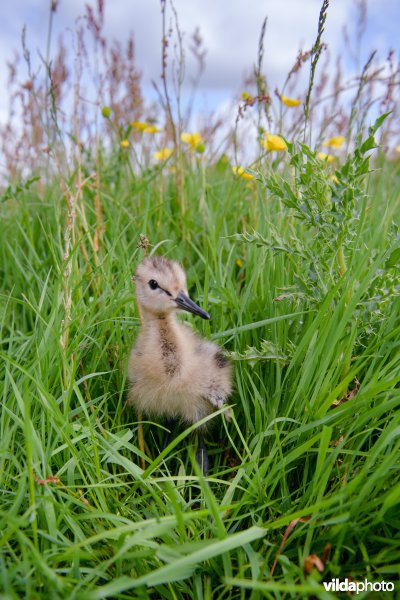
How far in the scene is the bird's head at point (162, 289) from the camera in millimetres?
1974

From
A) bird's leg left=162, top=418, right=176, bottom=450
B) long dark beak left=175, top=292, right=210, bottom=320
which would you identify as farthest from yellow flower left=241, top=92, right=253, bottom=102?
bird's leg left=162, top=418, right=176, bottom=450

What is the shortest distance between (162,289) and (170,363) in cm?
29

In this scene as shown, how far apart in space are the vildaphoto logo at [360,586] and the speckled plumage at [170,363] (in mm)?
724

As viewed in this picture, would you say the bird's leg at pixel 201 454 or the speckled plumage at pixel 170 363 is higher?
the speckled plumage at pixel 170 363

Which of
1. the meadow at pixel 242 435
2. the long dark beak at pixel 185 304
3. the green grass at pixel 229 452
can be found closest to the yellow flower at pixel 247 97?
the meadow at pixel 242 435

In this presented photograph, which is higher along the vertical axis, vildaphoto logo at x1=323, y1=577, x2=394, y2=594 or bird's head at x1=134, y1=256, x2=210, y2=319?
bird's head at x1=134, y1=256, x2=210, y2=319

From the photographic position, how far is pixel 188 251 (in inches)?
116

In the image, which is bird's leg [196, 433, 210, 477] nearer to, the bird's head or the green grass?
the green grass

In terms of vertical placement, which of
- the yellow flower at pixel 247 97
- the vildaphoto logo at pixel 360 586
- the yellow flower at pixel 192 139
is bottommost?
the vildaphoto logo at pixel 360 586

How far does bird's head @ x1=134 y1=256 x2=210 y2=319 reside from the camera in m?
1.97

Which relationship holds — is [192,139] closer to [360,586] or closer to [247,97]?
[247,97]

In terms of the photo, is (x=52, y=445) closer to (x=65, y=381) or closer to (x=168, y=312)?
(x=65, y=381)

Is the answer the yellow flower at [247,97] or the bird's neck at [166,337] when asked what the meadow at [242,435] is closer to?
the yellow flower at [247,97]

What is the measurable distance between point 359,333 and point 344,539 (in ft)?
2.51
